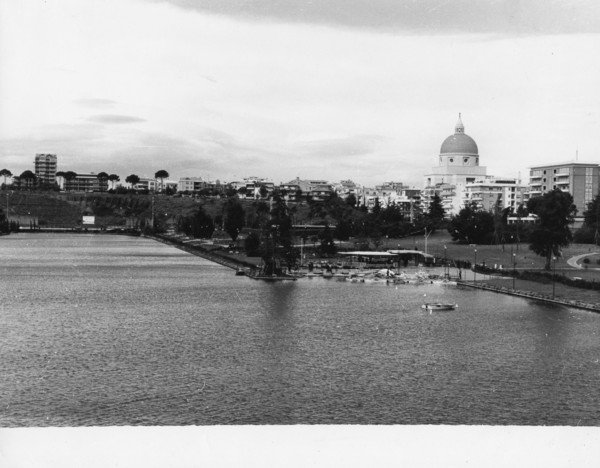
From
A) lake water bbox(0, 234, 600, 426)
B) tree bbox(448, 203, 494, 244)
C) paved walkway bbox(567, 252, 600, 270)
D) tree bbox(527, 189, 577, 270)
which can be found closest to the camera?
lake water bbox(0, 234, 600, 426)

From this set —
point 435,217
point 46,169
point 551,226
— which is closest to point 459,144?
point 435,217

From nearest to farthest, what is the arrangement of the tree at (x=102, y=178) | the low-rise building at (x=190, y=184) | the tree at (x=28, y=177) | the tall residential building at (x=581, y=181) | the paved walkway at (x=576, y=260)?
the paved walkway at (x=576, y=260), the tall residential building at (x=581, y=181), the tree at (x=28, y=177), the tree at (x=102, y=178), the low-rise building at (x=190, y=184)

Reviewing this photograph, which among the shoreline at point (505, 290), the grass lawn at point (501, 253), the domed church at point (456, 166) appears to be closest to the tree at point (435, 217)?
the grass lawn at point (501, 253)

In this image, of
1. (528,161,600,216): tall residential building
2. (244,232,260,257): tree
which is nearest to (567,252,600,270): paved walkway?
(244,232,260,257): tree

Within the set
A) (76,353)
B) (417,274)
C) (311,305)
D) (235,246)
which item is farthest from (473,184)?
(76,353)

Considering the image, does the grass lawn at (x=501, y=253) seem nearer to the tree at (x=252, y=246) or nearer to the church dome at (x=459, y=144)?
the tree at (x=252, y=246)

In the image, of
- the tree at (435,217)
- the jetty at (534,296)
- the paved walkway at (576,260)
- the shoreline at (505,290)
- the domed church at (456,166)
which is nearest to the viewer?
the jetty at (534,296)

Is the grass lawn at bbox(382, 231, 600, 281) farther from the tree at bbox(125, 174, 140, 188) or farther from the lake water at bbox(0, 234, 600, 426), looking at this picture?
the tree at bbox(125, 174, 140, 188)
